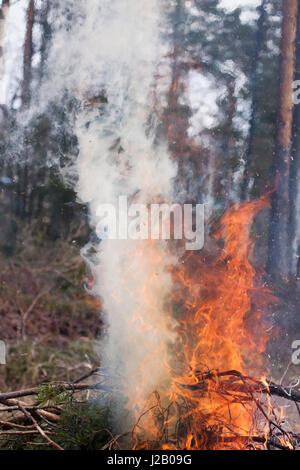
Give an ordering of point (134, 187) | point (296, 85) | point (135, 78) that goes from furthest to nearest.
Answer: point (296, 85), point (135, 78), point (134, 187)

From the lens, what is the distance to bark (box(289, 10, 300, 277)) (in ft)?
30.3

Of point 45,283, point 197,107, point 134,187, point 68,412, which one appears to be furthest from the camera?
point 197,107

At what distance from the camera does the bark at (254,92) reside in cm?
986

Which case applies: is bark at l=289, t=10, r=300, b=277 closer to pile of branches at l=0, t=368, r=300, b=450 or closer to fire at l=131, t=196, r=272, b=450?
fire at l=131, t=196, r=272, b=450

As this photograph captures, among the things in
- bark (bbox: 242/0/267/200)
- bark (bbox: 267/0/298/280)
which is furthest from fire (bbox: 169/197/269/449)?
bark (bbox: 242/0/267/200)

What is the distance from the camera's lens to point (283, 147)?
30.5 ft

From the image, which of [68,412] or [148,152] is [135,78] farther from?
[68,412]

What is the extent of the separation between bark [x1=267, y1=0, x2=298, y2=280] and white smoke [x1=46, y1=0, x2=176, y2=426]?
20.3 ft

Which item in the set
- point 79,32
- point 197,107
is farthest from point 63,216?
point 79,32

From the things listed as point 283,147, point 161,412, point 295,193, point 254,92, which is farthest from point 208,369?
point 254,92

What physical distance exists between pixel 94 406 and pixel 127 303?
765 mm

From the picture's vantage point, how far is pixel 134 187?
3.20m

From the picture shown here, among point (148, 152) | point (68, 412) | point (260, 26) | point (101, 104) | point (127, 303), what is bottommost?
point (68, 412)

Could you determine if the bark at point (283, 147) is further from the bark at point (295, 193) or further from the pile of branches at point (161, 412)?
the pile of branches at point (161, 412)
